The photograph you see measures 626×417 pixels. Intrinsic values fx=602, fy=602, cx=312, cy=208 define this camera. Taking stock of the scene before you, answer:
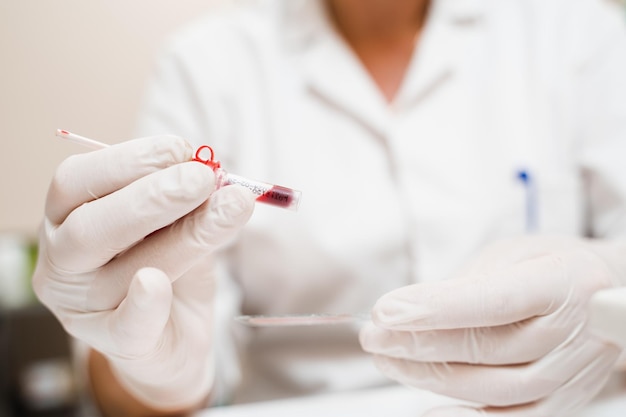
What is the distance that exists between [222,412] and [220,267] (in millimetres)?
257

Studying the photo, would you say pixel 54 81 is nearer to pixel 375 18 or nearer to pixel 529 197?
pixel 375 18

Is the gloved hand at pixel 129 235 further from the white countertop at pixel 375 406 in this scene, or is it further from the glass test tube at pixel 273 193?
the white countertop at pixel 375 406

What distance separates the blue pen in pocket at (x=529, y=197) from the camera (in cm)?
85

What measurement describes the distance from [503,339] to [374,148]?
405 mm

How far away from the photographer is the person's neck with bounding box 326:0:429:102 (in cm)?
94

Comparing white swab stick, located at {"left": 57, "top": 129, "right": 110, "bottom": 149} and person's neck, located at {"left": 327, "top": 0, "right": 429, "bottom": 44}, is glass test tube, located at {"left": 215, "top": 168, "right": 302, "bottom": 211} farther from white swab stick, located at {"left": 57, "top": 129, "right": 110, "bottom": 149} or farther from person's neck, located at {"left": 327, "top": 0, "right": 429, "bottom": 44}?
person's neck, located at {"left": 327, "top": 0, "right": 429, "bottom": 44}

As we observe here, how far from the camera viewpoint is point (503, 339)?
520 mm

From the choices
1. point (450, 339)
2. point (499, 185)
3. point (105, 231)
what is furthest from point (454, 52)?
point (105, 231)

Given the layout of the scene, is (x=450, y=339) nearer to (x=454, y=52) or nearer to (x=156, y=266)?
(x=156, y=266)

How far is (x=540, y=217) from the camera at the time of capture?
2.88 feet

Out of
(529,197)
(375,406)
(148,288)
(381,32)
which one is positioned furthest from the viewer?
(381,32)

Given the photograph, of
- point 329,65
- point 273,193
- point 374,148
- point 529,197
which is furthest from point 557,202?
point 273,193

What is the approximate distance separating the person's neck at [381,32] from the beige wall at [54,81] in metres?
0.42

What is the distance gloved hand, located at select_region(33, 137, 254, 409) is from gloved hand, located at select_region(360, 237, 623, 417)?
163 mm
